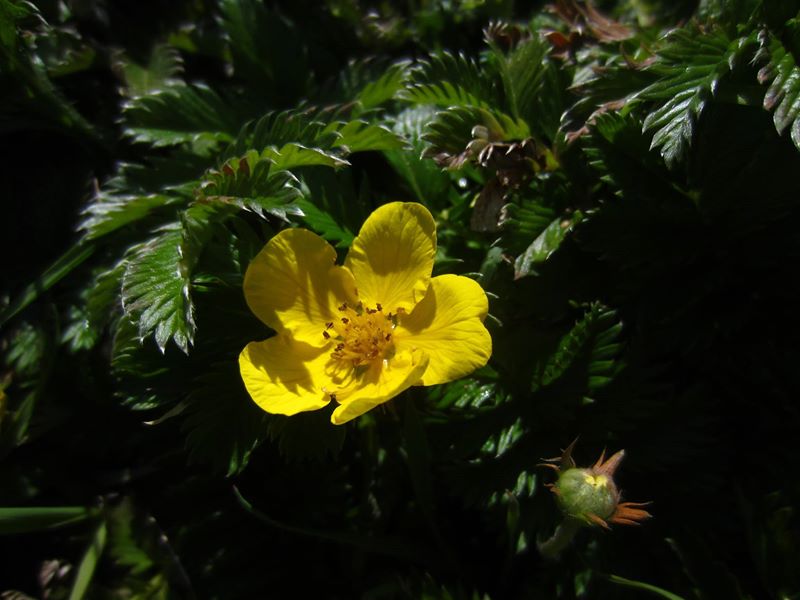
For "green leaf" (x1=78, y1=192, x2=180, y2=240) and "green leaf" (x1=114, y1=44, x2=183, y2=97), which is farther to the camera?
"green leaf" (x1=114, y1=44, x2=183, y2=97)

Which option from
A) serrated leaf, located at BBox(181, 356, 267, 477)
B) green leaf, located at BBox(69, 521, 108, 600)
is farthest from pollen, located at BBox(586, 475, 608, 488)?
green leaf, located at BBox(69, 521, 108, 600)

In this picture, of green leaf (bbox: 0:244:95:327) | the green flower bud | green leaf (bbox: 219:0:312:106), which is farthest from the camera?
green leaf (bbox: 219:0:312:106)

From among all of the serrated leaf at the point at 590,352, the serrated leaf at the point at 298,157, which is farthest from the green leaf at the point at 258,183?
the serrated leaf at the point at 590,352

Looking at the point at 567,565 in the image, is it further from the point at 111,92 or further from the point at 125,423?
the point at 111,92

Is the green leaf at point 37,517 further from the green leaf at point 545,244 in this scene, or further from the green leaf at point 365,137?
the green leaf at point 545,244

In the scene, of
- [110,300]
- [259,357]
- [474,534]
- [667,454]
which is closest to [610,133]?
[667,454]

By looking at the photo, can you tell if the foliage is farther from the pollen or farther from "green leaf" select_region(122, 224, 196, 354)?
the pollen

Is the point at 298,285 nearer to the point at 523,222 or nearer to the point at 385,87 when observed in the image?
the point at 523,222
